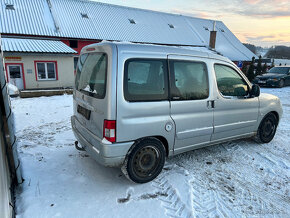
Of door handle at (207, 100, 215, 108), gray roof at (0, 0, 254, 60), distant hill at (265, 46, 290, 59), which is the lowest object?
door handle at (207, 100, 215, 108)

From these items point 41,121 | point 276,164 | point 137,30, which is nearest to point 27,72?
point 41,121

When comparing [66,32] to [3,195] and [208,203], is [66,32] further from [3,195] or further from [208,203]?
[208,203]

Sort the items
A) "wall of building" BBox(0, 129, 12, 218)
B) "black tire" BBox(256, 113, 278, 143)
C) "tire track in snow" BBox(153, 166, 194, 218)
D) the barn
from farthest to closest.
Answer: the barn → "black tire" BBox(256, 113, 278, 143) → "tire track in snow" BBox(153, 166, 194, 218) → "wall of building" BBox(0, 129, 12, 218)

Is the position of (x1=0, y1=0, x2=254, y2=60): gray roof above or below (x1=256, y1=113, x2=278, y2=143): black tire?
Result: above

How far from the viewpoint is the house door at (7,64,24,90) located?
1390 cm

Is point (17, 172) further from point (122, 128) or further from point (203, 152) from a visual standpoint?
point (203, 152)

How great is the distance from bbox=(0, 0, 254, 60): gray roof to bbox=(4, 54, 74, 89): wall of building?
3515 millimetres

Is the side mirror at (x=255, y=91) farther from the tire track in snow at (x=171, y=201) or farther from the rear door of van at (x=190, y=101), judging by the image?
the tire track in snow at (x=171, y=201)

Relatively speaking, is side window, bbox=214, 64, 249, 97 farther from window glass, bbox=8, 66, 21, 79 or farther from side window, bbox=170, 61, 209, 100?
window glass, bbox=8, 66, 21, 79

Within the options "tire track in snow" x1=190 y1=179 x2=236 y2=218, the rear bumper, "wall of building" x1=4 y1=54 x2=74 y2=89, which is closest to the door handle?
"tire track in snow" x1=190 y1=179 x2=236 y2=218

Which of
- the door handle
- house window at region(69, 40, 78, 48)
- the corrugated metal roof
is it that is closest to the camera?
the door handle

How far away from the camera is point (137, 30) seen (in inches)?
896

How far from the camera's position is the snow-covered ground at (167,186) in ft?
8.75

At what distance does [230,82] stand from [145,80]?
187 cm
